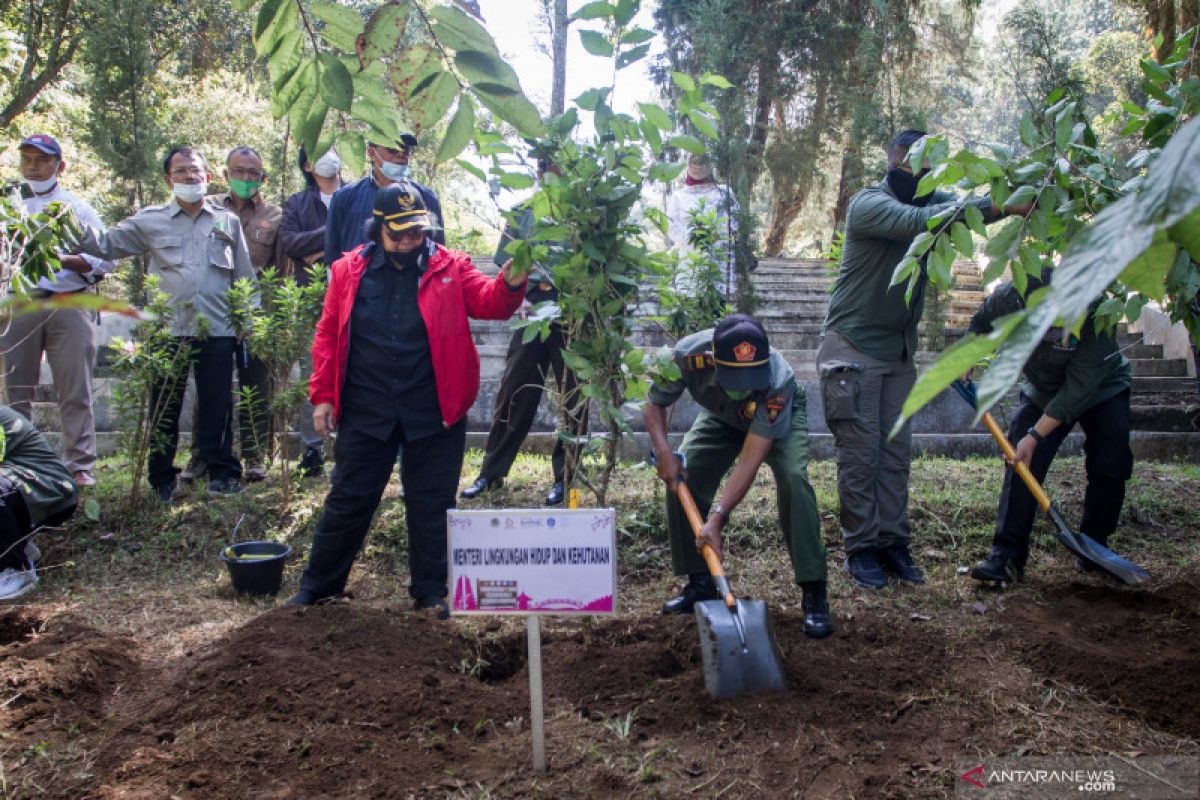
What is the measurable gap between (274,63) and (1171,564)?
16.3 feet

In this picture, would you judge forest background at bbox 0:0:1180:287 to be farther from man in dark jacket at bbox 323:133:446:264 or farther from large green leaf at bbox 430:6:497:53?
large green leaf at bbox 430:6:497:53

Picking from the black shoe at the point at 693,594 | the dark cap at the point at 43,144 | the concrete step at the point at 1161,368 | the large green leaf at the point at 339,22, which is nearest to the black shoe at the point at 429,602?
the black shoe at the point at 693,594

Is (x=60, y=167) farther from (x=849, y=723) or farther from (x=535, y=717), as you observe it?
(x=849, y=723)

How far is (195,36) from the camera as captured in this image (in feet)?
54.1

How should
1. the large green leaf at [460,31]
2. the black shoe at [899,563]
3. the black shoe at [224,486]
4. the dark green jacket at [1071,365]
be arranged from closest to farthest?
the large green leaf at [460,31] < the dark green jacket at [1071,365] < the black shoe at [899,563] < the black shoe at [224,486]

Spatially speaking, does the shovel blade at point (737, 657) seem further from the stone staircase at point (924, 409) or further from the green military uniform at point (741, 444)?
the stone staircase at point (924, 409)

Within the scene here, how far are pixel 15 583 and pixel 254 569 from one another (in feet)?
4.16

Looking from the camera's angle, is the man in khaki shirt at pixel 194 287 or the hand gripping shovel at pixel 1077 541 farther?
the man in khaki shirt at pixel 194 287

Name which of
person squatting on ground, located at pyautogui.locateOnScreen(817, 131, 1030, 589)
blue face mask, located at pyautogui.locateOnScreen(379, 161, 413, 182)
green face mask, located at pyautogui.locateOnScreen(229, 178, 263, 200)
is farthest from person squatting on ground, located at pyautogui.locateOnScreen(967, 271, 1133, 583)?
green face mask, located at pyautogui.locateOnScreen(229, 178, 263, 200)

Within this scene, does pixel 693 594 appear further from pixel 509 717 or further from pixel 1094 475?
pixel 1094 475

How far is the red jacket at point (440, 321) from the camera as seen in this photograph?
3932mm

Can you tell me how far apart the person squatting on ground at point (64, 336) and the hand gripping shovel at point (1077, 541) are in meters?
5.01

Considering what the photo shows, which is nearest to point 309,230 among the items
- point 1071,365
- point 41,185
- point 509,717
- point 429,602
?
point 41,185

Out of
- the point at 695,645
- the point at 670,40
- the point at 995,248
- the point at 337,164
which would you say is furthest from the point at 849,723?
the point at 670,40
